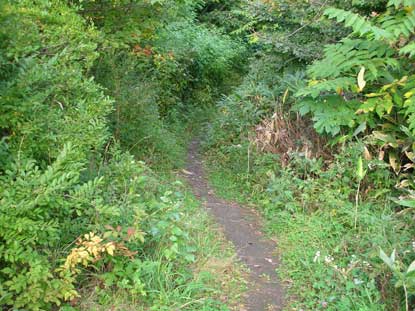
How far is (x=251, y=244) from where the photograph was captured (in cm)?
580

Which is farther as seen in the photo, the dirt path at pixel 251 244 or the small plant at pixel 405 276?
the dirt path at pixel 251 244

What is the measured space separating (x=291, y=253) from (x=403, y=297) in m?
1.35

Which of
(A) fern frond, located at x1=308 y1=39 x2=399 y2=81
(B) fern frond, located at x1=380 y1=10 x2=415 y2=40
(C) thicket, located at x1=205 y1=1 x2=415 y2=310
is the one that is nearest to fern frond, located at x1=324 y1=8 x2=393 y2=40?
(C) thicket, located at x1=205 y1=1 x2=415 y2=310

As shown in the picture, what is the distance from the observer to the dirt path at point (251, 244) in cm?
476

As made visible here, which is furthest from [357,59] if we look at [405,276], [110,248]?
[110,248]

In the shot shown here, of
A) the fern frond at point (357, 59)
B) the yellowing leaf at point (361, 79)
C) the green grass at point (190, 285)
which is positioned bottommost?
the green grass at point (190, 285)

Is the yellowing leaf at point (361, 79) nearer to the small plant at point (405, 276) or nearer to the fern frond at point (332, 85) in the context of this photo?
the fern frond at point (332, 85)

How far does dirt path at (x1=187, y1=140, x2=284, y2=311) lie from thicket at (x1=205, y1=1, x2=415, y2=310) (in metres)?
0.17

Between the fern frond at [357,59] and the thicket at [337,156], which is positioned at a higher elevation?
the fern frond at [357,59]

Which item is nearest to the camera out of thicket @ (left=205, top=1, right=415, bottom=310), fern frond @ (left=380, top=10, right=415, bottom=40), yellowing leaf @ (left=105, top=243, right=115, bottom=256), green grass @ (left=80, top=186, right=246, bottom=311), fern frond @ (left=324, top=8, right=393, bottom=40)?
yellowing leaf @ (left=105, top=243, right=115, bottom=256)

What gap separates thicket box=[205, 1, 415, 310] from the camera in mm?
4684

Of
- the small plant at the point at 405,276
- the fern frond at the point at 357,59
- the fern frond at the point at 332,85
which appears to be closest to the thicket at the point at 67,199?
the small plant at the point at 405,276

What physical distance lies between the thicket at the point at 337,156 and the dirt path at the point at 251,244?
0.17m

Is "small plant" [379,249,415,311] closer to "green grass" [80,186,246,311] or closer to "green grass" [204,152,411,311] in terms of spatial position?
"green grass" [204,152,411,311]
